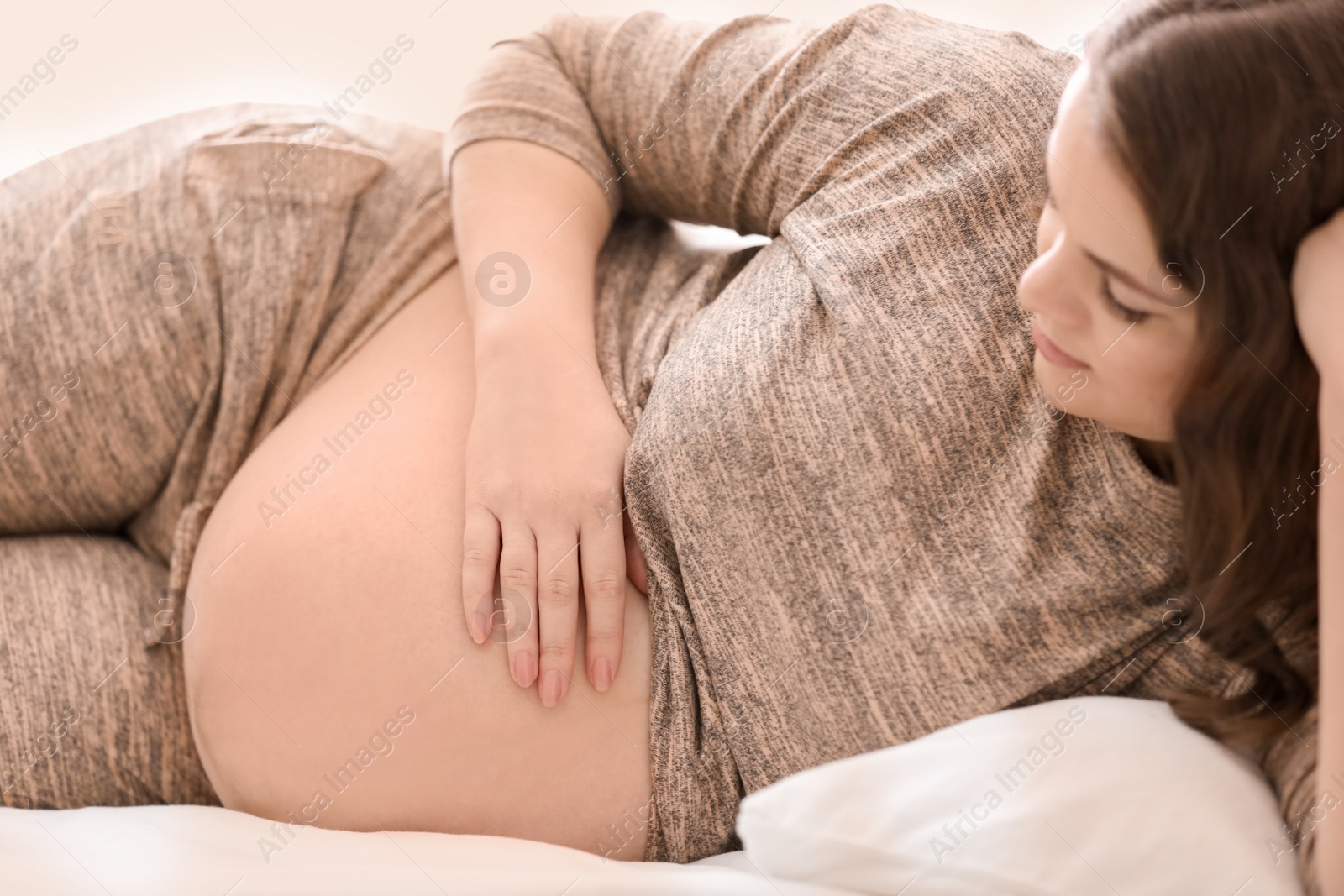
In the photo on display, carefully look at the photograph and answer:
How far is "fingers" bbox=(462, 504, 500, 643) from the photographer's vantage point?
753 mm

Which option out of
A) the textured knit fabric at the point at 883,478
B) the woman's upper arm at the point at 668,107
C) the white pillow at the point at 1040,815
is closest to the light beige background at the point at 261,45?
the woman's upper arm at the point at 668,107

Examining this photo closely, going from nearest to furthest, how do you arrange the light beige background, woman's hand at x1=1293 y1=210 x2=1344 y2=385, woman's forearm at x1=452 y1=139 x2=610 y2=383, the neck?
woman's hand at x1=1293 y1=210 x2=1344 y2=385 < the neck < woman's forearm at x1=452 y1=139 x2=610 y2=383 < the light beige background

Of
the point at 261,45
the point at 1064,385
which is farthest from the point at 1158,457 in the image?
the point at 261,45

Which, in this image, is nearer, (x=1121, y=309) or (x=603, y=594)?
(x=1121, y=309)

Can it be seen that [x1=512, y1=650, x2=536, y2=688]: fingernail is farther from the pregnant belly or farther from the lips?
the lips

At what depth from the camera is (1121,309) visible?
0.57 metres

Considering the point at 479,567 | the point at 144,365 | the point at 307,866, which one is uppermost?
the point at 144,365

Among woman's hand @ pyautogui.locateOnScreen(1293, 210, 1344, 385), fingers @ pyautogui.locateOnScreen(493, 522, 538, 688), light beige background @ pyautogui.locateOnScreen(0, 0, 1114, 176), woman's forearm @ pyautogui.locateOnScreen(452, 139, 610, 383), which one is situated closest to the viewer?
woman's hand @ pyautogui.locateOnScreen(1293, 210, 1344, 385)

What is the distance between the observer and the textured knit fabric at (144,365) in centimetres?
84

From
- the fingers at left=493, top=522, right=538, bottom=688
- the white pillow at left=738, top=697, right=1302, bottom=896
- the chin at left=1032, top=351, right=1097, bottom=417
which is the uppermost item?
the chin at left=1032, top=351, right=1097, bottom=417

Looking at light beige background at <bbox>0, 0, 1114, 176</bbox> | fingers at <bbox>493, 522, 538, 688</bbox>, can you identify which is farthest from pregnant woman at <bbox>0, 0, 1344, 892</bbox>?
light beige background at <bbox>0, 0, 1114, 176</bbox>

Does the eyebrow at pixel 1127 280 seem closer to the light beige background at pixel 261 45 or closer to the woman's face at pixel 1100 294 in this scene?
the woman's face at pixel 1100 294

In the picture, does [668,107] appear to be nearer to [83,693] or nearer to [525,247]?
[525,247]

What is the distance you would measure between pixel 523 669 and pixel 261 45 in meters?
1.02
